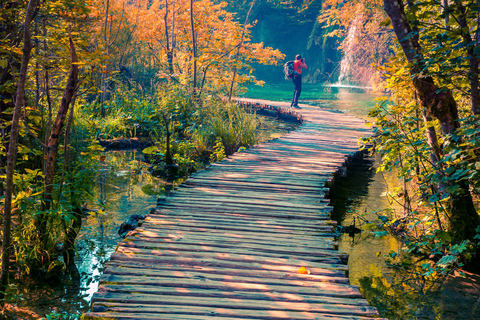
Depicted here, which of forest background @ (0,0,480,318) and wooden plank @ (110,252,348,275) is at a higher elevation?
forest background @ (0,0,480,318)

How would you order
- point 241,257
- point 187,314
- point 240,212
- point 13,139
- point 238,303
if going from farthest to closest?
1. point 240,212
2. point 241,257
3. point 13,139
4. point 238,303
5. point 187,314

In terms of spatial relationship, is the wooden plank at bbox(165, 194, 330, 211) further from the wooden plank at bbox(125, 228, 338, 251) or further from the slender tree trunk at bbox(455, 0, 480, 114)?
the slender tree trunk at bbox(455, 0, 480, 114)

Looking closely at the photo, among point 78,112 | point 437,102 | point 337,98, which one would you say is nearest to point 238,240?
point 437,102

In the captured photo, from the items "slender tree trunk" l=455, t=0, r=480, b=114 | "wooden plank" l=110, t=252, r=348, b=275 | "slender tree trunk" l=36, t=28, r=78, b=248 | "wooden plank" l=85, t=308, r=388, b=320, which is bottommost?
"wooden plank" l=85, t=308, r=388, b=320

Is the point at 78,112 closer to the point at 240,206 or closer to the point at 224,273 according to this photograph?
the point at 240,206

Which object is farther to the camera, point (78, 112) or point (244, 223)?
point (78, 112)

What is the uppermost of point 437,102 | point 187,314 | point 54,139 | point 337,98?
point 337,98

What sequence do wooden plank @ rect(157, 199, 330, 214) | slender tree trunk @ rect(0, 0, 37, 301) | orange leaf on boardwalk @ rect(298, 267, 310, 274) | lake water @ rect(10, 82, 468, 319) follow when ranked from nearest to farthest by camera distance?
slender tree trunk @ rect(0, 0, 37, 301) → orange leaf on boardwalk @ rect(298, 267, 310, 274) → lake water @ rect(10, 82, 468, 319) → wooden plank @ rect(157, 199, 330, 214)

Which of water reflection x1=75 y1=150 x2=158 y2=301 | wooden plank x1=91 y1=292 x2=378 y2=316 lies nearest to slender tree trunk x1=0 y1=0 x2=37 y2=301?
water reflection x1=75 y1=150 x2=158 y2=301

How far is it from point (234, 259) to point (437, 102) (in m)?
2.36

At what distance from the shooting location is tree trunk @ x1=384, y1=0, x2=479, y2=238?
367cm

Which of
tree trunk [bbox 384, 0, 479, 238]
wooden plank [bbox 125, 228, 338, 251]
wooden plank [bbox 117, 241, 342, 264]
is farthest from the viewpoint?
tree trunk [bbox 384, 0, 479, 238]

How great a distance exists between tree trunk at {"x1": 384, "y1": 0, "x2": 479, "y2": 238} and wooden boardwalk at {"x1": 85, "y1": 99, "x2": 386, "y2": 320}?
120 cm

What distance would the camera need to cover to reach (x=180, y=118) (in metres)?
9.53
